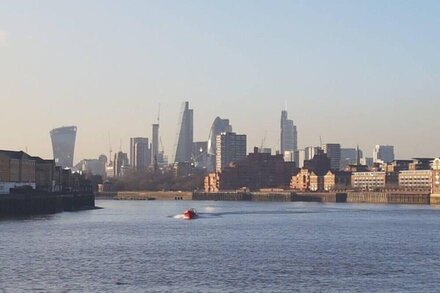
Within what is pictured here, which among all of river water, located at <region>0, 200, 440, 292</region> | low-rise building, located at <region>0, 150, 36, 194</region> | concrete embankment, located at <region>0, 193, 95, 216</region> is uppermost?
low-rise building, located at <region>0, 150, 36, 194</region>

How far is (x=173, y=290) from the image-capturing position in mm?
43406

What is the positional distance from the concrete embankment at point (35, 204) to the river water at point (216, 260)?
77.6 ft

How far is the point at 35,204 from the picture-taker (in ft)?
389

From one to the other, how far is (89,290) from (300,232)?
142 feet

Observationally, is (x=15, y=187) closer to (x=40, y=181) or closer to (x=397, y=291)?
(x=40, y=181)

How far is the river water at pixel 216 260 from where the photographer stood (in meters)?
45.5

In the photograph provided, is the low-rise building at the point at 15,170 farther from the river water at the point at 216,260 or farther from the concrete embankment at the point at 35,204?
the river water at the point at 216,260

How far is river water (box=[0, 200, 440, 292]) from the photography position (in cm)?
4547

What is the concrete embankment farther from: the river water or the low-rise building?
the river water

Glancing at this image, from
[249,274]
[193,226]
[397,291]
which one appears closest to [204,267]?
[249,274]

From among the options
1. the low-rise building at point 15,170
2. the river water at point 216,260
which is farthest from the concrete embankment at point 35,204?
the river water at point 216,260

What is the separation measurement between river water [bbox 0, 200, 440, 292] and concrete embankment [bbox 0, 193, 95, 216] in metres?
23.7

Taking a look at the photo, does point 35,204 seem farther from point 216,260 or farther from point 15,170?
point 216,260

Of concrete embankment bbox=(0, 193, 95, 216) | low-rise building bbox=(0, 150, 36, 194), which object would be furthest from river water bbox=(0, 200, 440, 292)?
low-rise building bbox=(0, 150, 36, 194)
